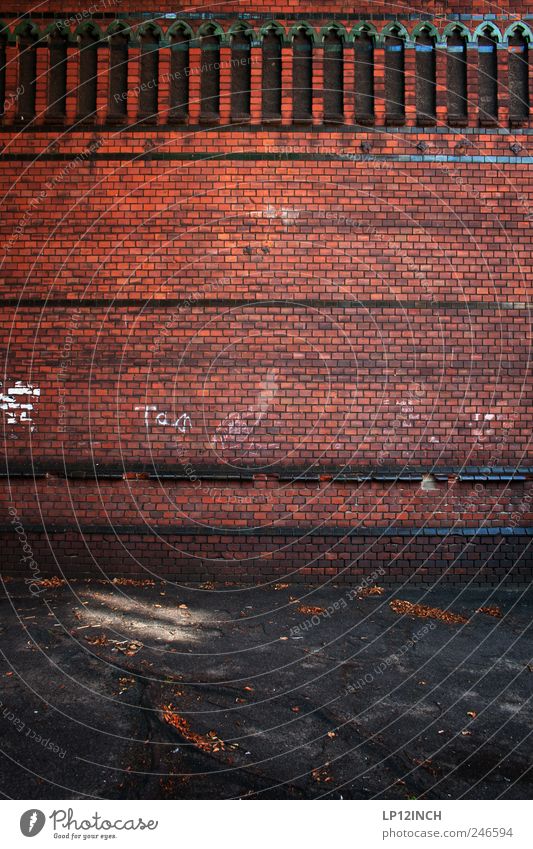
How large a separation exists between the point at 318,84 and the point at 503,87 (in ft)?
7.45

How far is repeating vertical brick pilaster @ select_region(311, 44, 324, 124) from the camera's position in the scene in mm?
6895

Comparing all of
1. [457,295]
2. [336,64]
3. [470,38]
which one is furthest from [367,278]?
[470,38]

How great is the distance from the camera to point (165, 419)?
6980 mm

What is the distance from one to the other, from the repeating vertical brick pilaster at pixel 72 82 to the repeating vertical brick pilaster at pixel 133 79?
0.67 meters

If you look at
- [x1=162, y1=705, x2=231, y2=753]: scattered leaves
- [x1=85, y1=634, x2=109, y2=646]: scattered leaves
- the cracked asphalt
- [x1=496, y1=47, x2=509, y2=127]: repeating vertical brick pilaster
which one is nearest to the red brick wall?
[x1=496, y1=47, x2=509, y2=127]: repeating vertical brick pilaster

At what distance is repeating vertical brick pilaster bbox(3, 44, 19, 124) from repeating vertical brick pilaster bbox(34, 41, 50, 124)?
0.28 metres

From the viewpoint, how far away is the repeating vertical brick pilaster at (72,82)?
7.00 meters

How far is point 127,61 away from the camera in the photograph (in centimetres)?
700

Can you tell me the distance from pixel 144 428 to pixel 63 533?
162cm

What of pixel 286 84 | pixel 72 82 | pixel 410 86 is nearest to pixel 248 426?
pixel 286 84
